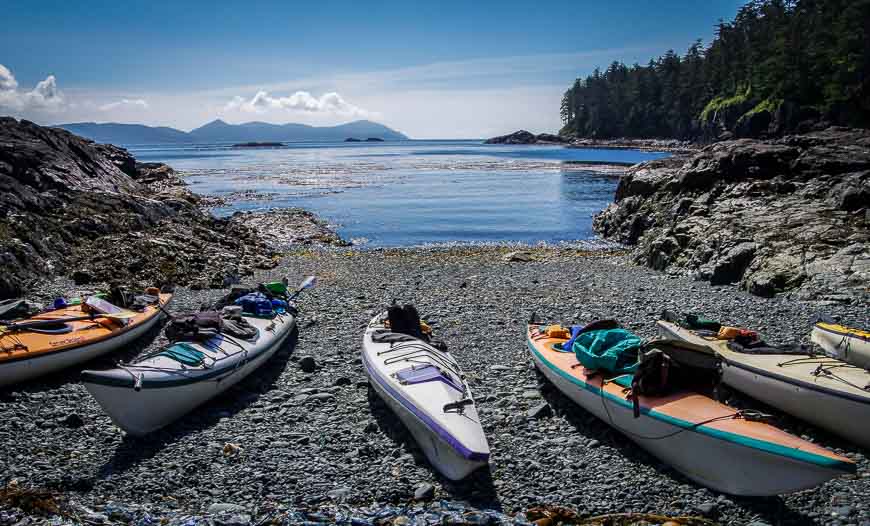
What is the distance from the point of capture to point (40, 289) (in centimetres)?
1542

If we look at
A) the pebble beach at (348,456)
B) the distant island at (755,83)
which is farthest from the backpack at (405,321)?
the distant island at (755,83)

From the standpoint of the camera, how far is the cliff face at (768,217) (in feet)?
50.5

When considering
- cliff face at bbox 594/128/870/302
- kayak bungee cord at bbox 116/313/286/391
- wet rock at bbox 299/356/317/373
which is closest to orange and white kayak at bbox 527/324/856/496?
wet rock at bbox 299/356/317/373

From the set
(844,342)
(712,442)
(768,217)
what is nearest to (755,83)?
(768,217)

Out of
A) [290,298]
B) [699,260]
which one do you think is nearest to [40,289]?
[290,298]

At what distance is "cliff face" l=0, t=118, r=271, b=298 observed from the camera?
17.0 meters

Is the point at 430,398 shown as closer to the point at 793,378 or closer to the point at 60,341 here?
the point at 793,378

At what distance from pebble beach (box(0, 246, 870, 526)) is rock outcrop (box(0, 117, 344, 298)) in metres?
6.84

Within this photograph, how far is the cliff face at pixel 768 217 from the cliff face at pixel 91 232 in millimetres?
17402

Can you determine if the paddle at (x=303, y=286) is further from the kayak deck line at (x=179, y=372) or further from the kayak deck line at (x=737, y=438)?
the kayak deck line at (x=737, y=438)

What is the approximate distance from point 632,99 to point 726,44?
30.9 meters

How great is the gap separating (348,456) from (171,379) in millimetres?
3251

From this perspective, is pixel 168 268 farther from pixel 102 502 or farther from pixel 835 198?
pixel 835 198

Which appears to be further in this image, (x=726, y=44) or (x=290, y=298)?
(x=726, y=44)
